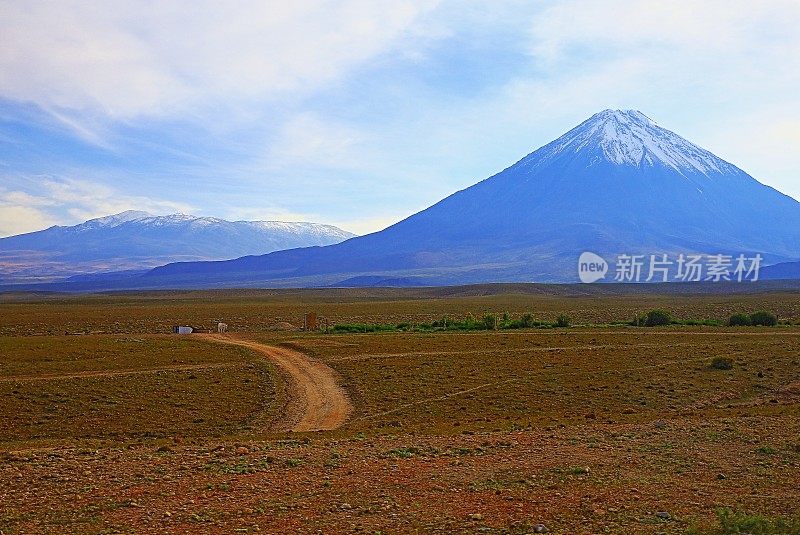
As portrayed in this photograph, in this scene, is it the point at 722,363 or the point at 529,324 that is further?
the point at 529,324

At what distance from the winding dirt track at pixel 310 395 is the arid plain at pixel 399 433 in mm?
94

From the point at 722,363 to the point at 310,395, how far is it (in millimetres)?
13129

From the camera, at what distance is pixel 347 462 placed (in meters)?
10.4

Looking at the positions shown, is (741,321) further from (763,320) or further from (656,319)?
(656,319)

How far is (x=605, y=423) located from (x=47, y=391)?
14.3 meters

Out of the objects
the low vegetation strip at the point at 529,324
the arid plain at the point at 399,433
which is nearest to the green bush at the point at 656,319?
the low vegetation strip at the point at 529,324

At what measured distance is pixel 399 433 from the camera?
13.4 m

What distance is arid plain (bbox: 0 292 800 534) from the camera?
26.2 feet

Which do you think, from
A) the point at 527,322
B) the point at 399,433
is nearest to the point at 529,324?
the point at 527,322

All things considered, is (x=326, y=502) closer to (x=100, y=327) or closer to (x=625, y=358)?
(x=625, y=358)

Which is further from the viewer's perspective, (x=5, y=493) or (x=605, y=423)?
(x=605, y=423)

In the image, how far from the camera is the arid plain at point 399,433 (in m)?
7.97

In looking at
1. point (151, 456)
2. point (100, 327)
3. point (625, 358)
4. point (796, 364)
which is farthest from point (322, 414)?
point (100, 327)

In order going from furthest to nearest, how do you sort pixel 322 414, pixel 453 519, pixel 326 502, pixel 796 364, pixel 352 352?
1. pixel 352 352
2. pixel 796 364
3. pixel 322 414
4. pixel 326 502
5. pixel 453 519
